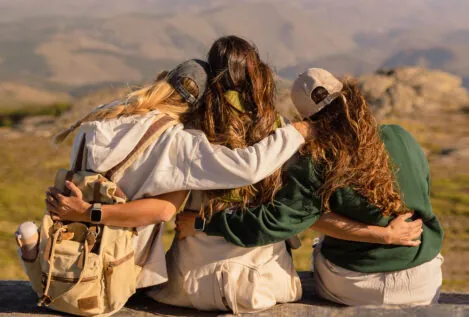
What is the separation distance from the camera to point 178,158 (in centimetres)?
392

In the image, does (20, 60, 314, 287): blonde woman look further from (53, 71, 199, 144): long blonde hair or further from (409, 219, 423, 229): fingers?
(409, 219, 423, 229): fingers

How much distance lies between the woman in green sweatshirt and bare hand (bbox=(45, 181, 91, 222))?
777 millimetres

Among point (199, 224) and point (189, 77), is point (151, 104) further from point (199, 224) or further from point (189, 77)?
point (199, 224)

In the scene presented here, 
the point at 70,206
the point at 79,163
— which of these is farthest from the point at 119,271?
the point at 79,163

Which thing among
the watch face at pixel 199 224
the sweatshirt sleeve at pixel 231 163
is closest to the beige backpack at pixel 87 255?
the sweatshirt sleeve at pixel 231 163

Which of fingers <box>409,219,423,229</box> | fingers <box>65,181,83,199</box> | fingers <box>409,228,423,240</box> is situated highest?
fingers <box>65,181,83,199</box>

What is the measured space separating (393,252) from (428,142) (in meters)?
27.4

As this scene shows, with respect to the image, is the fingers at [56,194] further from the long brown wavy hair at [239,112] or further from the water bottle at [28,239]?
the long brown wavy hair at [239,112]

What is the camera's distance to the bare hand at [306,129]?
4070 mm

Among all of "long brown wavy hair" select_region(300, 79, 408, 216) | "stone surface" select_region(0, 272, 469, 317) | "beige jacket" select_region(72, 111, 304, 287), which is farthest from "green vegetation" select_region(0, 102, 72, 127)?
"long brown wavy hair" select_region(300, 79, 408, 216)

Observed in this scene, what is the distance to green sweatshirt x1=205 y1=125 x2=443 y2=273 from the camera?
4020mm

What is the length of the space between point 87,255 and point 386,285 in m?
1.93

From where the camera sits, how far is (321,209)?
410 centimetres

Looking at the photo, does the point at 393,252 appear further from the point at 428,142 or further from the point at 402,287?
the point at 428,142
